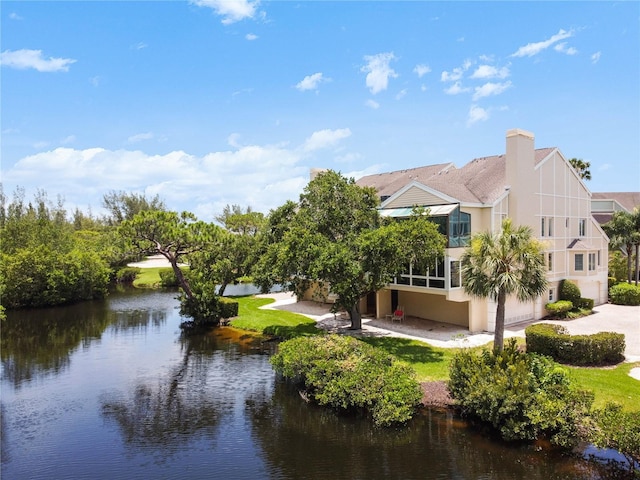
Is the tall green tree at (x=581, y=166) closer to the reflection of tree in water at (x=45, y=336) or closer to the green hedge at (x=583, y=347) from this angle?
the green hedge at (x=583, y=347)

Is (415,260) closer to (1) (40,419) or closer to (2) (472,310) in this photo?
(2) (472,310)

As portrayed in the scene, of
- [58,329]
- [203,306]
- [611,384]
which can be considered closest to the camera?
[611,384]

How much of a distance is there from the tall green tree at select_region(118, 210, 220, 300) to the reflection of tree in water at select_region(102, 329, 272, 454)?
840 centimetres

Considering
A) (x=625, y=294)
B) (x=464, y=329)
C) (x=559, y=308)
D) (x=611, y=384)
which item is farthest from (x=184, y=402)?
(x=625, y=294)

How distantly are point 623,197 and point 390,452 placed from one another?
197 feet

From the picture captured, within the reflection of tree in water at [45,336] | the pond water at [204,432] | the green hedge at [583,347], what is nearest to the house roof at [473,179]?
the green hedge at [583,347]

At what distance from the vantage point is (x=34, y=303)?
136 feet

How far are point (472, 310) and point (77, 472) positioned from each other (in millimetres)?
20694

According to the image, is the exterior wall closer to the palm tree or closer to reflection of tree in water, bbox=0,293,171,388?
the palm tree

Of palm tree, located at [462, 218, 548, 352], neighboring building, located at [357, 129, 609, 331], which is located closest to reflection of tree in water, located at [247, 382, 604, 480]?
palm tree, located at [462, 218, 548, 352]

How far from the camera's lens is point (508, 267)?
1830cm

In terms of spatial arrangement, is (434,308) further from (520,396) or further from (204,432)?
(204,432)

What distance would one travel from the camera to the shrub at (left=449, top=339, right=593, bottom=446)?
14.3 m

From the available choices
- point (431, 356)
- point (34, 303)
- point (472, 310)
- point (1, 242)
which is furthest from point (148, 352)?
point (1, 242)
